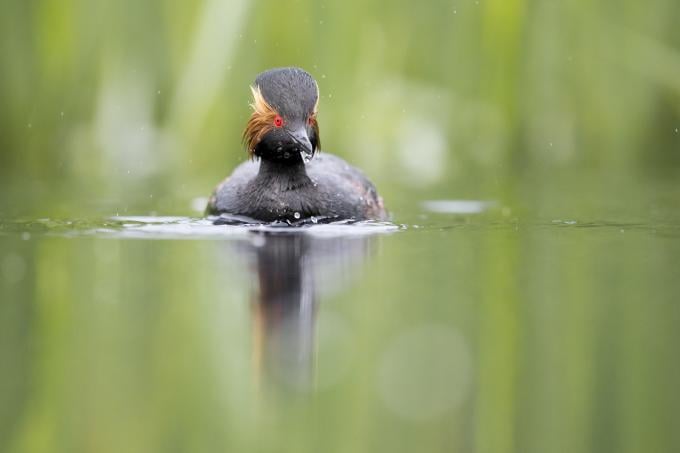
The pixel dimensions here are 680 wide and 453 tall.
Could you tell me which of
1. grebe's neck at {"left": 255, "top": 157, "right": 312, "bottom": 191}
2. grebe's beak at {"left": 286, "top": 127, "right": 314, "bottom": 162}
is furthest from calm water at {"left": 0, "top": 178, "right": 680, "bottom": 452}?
grebe's neck at {"left": 255, "top": 157, "right": 312, "bottom": 191}

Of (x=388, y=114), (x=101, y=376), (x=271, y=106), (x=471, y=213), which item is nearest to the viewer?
(x=101, y=376)

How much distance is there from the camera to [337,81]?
11570 mm

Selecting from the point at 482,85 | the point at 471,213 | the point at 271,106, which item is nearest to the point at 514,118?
the point at 482,85

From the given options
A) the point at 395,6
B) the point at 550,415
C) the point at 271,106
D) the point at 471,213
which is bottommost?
the point at 550,415

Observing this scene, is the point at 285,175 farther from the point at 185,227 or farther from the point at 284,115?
the point at 185,227

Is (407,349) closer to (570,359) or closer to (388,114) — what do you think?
(570,359)

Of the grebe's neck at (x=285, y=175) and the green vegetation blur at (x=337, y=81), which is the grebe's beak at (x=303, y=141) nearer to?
the grebe's neck at (x=285, y=175)

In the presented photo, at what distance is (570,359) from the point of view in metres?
4.38

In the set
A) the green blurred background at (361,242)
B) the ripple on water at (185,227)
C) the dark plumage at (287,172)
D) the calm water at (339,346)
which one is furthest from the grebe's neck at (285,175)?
the calm water at (339,346)

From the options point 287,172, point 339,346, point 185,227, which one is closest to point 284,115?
point 287,172

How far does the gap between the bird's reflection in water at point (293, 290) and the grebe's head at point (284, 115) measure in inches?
37.7

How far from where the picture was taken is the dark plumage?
28.8ft

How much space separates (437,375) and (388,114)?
835 centimetres

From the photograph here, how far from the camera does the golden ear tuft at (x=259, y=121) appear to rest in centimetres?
885
